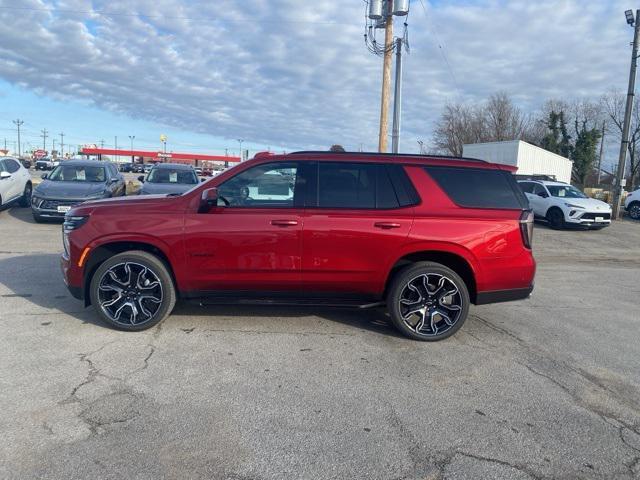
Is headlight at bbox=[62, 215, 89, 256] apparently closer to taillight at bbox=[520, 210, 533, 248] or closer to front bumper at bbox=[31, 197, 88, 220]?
taillight at bbox=[520, 210, 533, 248]

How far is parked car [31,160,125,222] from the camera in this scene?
1179 centimetres

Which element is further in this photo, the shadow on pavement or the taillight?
the shadow on pavement

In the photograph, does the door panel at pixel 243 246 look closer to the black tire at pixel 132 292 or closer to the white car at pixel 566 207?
the black tire at pixel 132 292

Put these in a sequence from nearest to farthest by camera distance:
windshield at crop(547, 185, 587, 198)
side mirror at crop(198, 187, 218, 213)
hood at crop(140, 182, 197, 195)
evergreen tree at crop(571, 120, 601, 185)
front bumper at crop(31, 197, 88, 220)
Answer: side mirror at crop(198, 187, 218, 213) < front bumper at crop(31, 197, 88, 220) < hood at crop(140, 182, 197, 195) < windshield at crop(547, 185, 587, 198) < evergreen tree at crop(571, 120, 601, 185)

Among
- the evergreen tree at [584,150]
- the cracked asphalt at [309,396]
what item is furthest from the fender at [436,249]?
the evergreen tree at [584,150]

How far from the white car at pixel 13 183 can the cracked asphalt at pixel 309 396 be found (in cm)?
881

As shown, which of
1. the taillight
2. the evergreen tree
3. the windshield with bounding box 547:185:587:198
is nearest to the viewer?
the taillight

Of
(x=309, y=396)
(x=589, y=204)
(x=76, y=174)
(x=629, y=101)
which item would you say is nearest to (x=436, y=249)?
(x=309, y=396)

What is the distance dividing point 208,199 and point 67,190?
904 centimetres

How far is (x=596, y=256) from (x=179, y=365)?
37.2 feet

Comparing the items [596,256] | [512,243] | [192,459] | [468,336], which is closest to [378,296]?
[468,336]

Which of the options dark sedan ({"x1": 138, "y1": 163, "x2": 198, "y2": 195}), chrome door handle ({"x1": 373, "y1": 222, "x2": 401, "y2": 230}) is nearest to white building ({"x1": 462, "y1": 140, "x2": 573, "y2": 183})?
dark sedan ({"x1": 138, "y1": 163, "x2": 198, "y2": 195})

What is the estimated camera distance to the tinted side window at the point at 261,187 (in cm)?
485

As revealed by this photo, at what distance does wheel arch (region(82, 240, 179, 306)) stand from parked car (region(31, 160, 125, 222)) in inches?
299
